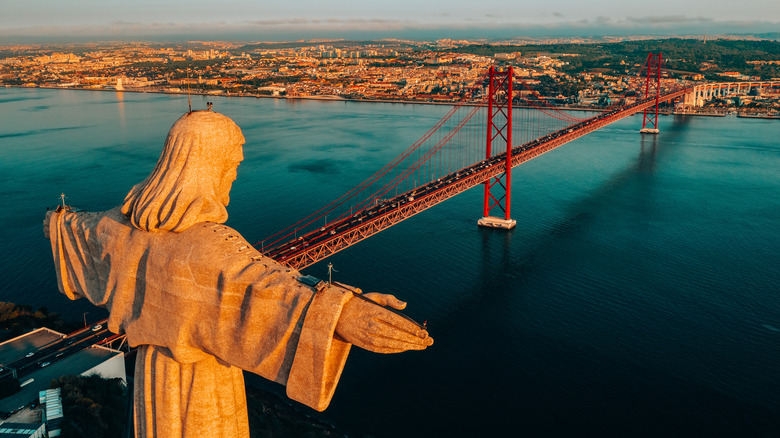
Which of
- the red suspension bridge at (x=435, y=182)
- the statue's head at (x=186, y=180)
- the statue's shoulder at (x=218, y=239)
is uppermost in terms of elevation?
the statue's head at (x=186, y=180)

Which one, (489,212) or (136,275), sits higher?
(136,275)

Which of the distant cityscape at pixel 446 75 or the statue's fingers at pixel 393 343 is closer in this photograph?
the statue's fingers at pixel 393 343

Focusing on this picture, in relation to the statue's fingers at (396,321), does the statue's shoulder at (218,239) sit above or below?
above

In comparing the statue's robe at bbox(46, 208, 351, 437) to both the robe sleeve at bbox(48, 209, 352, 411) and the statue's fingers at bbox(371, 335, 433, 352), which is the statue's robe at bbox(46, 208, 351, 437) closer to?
the robe sleeve at bbox(48, 209, 352, 411)

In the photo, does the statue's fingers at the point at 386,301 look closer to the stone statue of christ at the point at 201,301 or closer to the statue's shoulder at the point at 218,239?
the stone statue of christ at the point at 201,301

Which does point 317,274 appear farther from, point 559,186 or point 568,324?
point 559,186

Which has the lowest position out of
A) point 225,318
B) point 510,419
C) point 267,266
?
point 510,419

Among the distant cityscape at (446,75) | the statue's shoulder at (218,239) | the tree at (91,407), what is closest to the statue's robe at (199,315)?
the statue's shoulder at (218,239)

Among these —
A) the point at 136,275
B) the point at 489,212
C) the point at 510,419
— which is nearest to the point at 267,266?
the point at 136,275

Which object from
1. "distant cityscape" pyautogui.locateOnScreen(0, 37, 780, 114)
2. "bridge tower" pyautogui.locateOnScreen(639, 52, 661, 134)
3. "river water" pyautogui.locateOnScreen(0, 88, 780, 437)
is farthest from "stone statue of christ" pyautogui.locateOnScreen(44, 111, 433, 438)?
"distant cityscape" pyautogui.locateOnScreen(0, 37, 780, 114)
